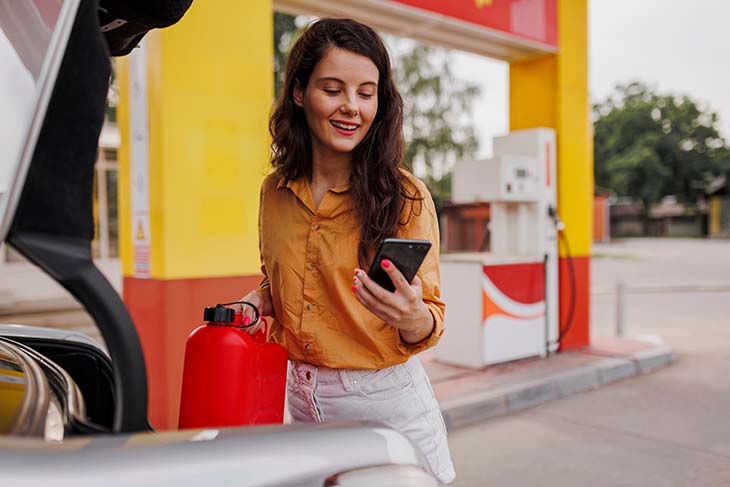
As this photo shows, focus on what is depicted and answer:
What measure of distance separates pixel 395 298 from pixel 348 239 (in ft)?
1.03

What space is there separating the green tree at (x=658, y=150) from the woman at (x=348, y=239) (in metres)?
57.8

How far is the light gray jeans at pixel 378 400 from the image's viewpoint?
63.7 inches

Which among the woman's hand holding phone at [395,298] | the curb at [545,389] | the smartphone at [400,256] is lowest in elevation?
the curb at [545,389]

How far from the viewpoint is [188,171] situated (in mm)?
3955

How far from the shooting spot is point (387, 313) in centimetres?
136

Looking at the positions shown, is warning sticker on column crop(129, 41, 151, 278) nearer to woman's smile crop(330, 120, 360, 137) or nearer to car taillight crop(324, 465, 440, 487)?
woman's smile crop(330, 120, 360, 137)

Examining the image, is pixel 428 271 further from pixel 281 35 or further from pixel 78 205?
pixel 281 35

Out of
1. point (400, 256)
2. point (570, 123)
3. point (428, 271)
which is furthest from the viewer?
point (570, 123)

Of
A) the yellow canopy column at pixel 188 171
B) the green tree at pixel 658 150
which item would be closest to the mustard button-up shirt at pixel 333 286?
the yellow canopy column at pixel 188 171

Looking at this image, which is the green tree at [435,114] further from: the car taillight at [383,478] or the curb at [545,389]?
the car taillight at [383,478]

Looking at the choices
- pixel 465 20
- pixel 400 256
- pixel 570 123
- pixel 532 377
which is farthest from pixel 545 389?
pixel 400 256

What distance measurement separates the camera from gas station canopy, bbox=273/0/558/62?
16.4 ft

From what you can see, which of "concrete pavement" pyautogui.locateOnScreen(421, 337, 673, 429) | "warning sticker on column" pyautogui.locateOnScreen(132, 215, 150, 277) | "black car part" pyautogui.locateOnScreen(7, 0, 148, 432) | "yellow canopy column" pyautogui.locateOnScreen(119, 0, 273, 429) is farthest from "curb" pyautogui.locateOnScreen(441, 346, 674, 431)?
"black car part" pyautogui.locateOnScreen(7, 0, 148, 432)

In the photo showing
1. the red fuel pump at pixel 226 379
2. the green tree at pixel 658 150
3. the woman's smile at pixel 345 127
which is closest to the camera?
the red fuel pump at pixel 226 379
